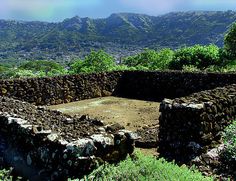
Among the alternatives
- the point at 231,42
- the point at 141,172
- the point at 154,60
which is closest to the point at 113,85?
the point at 141,172

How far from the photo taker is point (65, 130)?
7.55m

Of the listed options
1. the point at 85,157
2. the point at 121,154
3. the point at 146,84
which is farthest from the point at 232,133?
the point at 146,84

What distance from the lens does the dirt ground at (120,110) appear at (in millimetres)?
17483

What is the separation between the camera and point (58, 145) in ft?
22.4

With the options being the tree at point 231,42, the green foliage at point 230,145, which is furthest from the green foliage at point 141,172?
the tree at point 231,42

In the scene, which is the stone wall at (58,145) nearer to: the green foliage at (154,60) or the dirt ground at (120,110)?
the dirt ground at (120,110)

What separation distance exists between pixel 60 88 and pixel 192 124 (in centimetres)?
1341

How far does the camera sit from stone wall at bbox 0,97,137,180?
6641 millimetres

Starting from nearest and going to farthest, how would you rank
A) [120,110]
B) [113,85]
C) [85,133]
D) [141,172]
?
[141,172]
[85,133]
[120,110]
[113,85]

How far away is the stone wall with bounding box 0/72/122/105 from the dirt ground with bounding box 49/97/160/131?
60 cm

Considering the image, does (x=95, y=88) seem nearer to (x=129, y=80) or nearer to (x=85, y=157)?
(x=129, y=80)

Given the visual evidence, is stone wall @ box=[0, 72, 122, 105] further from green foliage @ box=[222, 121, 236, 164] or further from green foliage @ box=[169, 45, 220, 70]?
green foliage @ box=[169, 45, 220, 70]

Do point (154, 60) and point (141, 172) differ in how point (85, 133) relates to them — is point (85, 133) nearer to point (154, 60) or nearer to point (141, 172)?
point (141, 172)

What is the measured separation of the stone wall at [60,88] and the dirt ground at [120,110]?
1.97ft
